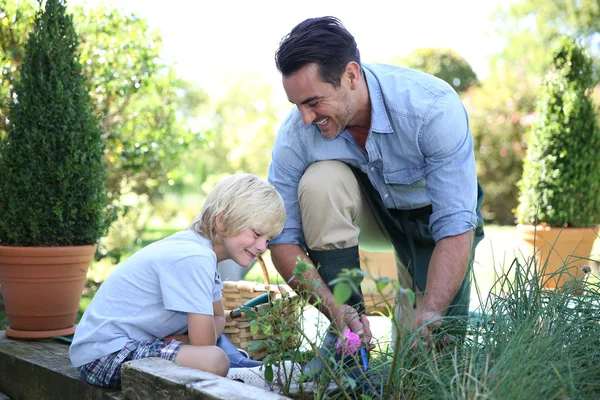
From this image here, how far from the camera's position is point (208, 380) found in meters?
1.65

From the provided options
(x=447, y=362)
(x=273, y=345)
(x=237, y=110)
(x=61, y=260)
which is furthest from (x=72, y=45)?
(x=237, y=110)

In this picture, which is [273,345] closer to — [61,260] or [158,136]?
[61,260]

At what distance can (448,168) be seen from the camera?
2416mm

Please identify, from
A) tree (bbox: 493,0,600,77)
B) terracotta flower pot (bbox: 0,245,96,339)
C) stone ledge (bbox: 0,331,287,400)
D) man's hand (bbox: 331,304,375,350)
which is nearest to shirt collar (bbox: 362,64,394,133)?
man's hand (bbox: 331,304,375,350)

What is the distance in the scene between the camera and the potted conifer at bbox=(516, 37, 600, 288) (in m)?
4.83

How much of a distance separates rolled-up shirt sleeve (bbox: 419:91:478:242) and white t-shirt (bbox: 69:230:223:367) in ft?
2.75

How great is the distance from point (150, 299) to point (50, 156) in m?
1.21

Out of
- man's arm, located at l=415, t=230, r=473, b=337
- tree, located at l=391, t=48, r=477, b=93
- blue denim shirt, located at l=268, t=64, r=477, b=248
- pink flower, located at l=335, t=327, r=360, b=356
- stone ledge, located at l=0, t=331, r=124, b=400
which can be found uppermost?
tree, located at l=391, t=48, r=477, b=93

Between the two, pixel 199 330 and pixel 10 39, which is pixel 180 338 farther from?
pixel 10 39

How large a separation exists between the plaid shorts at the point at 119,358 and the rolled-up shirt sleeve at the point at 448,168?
→ 3.33 ft

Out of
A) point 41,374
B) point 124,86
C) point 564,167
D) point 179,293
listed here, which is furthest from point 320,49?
point 564,167

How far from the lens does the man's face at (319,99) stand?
2.43 metres

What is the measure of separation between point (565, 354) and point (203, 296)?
3.47 feet

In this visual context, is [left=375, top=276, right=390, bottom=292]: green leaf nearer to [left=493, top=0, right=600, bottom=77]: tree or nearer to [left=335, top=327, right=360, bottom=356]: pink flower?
[left=335, top=327, right=360, bottom=356]: pink flower
